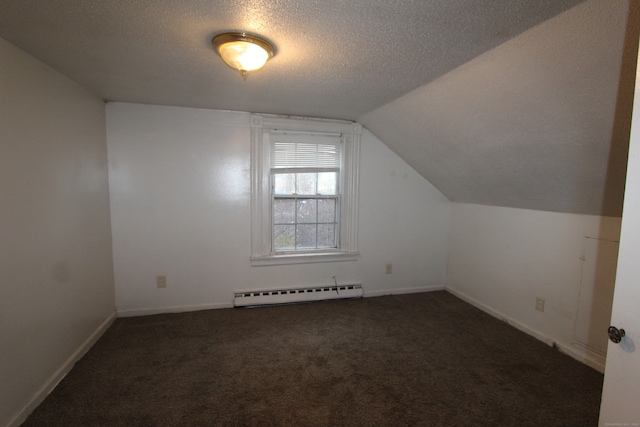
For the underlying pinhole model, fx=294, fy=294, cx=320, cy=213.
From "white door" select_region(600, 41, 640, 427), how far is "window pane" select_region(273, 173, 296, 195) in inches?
110

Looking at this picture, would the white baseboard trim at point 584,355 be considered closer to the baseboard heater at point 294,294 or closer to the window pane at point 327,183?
the baseboard heater at point 294,294

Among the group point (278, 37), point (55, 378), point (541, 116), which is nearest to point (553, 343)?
point (541, 116)

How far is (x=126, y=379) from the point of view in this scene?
2.06 m

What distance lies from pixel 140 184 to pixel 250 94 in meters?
1.45

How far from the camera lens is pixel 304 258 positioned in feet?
11.2

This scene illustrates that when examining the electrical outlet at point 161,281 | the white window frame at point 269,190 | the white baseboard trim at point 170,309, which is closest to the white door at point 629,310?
the white window frame at point 269,190

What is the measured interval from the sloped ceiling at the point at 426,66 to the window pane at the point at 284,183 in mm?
873

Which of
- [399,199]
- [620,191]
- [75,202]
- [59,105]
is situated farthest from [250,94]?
[620,191]

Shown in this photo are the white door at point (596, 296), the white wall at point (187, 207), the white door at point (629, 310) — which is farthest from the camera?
the white wall at point (187, 207)

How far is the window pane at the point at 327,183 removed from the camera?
137 inches

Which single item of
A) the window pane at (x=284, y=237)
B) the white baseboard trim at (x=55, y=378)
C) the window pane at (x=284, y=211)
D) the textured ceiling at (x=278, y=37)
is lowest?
the white baseboard trim at (x=55, y=378)

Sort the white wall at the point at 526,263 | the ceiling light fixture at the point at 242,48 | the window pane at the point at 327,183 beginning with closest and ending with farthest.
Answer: the ceiling light fixture at the point at 242,48, the white wall at the point at 526,263, the window pane at the point at 327,183

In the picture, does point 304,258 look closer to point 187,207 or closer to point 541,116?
point 187,207

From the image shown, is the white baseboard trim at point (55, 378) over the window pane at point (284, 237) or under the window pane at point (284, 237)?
under
